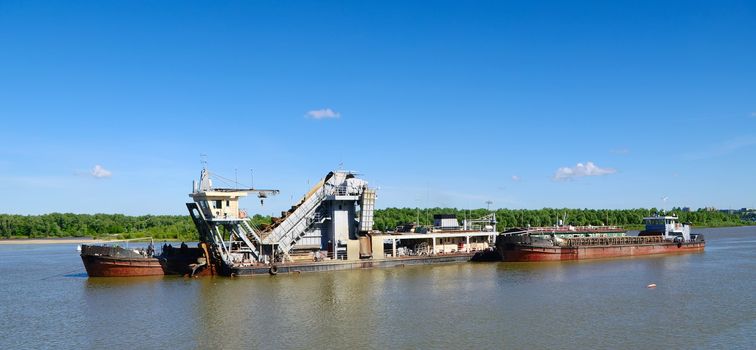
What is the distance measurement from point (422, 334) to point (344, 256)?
1069 inches

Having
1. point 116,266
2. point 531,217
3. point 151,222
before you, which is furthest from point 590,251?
point 151,222

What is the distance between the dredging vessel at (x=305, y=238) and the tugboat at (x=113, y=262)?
178 cm

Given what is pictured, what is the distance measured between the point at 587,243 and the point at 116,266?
166ft

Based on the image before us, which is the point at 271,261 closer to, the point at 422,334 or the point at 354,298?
the point at 354,298

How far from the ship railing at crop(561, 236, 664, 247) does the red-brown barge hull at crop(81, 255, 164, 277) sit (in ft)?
144

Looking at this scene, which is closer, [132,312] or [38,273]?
[132,312]

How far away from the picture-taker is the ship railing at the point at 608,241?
7071cm

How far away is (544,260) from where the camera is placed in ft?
218

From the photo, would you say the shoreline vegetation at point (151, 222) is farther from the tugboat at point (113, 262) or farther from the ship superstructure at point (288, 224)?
A: the tugboat at point (113, 262)

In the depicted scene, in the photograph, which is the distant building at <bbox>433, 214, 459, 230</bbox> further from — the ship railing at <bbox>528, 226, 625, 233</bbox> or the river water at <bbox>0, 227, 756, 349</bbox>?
the river water at <bbox>0, 227, 756, 349</bbox>

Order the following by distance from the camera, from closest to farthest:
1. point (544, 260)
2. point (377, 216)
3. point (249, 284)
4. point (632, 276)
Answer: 1. point (249, 284)
2. point (632, 276)
3. point (544, 260)
4. point (377, 216)

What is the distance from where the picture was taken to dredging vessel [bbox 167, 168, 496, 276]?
172 feet

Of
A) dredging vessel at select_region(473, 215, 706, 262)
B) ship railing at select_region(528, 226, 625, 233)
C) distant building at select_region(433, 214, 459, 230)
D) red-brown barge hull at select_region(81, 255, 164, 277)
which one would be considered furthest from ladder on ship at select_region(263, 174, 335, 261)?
ship railing at select_region(528, 226, 625, 233)

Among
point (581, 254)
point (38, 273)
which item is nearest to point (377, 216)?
point (581, 254)
